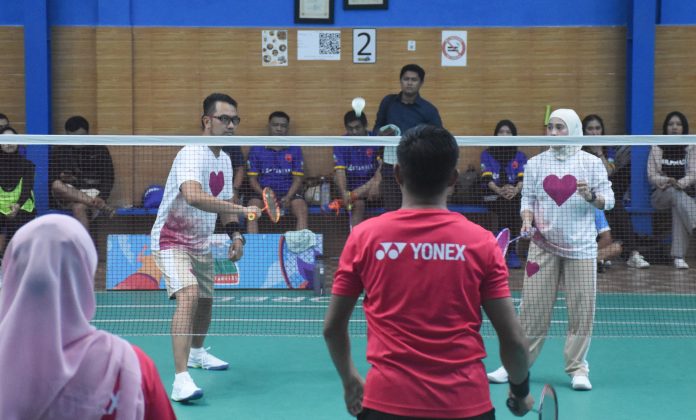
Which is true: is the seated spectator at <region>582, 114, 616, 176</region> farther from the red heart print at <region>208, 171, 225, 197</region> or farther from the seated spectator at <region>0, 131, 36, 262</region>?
the seated spectator at <region>0, 131, 36, 262</region>

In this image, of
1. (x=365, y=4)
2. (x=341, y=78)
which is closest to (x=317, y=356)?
(x=341, y=78)

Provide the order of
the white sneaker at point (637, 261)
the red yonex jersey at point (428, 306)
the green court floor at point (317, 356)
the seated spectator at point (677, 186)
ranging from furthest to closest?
the white sneaker at point (637, 261) < the seated spectator at point (677, 186) < the green court floor at point (317, 356) < the red yonex jersey at point (428, 306)

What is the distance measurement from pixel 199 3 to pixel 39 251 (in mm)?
11570

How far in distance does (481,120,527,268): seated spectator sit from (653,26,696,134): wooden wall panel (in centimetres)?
241

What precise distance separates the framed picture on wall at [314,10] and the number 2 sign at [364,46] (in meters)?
0.45

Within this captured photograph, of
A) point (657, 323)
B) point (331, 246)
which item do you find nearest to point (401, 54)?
point (331, 246)

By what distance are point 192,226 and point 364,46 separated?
7.26m

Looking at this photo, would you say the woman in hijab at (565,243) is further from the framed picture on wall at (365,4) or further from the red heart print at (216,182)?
the framed picture on wall at (365,4)

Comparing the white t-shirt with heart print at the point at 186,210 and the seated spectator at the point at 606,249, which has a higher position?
the white t-shirt with heart print at the point at 186,210

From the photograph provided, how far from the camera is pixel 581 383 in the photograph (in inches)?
262

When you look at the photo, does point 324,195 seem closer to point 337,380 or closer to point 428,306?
point 337,380

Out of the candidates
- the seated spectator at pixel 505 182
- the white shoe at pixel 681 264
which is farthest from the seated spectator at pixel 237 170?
the white shoe at pixel 681 264

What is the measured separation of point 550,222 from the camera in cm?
678

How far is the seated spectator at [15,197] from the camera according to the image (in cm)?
993
